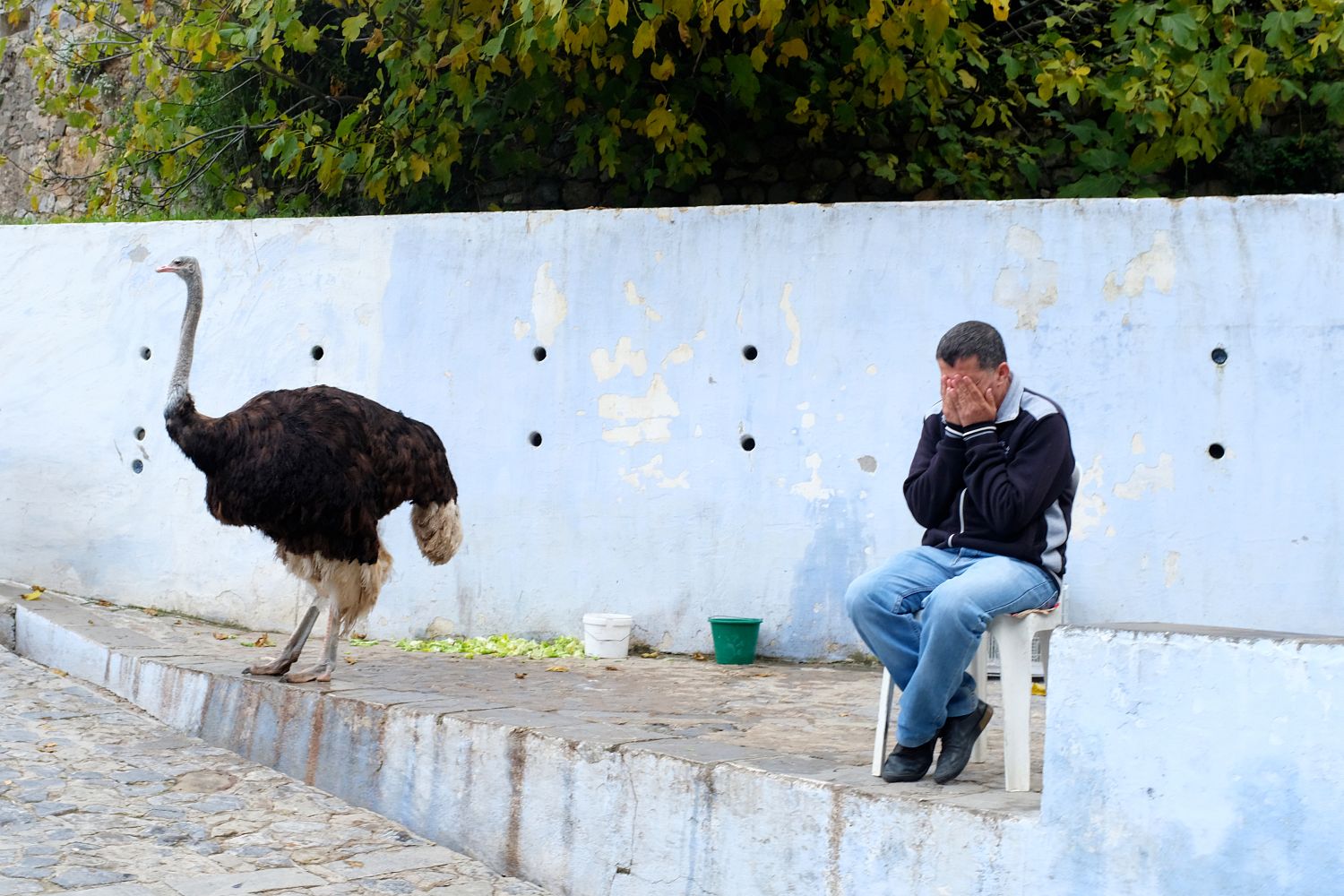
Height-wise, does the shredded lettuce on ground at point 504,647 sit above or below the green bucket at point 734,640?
below

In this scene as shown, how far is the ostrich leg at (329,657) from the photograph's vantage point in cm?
598

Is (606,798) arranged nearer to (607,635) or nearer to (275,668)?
(275,668)

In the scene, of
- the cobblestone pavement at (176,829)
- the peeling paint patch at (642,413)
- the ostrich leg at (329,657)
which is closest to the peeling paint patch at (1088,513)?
the peeling paint patch at (642,413)

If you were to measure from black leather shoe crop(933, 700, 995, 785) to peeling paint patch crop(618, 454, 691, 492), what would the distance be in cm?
317

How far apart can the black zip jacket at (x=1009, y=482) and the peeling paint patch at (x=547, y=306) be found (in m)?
3.56

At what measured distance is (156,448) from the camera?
8.02 meters

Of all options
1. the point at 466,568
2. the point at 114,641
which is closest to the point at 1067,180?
the point at 466,568

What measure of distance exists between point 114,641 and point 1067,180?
20.5ft

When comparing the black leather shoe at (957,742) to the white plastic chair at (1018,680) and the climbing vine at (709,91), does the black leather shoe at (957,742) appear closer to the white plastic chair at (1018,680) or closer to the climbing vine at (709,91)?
the white plastic chair at (1018,680)

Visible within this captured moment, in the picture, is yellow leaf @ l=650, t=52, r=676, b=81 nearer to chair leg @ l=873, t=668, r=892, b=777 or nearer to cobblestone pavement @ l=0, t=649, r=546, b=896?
cobblestone pavement @ l=0, t=649, r=546, b=896

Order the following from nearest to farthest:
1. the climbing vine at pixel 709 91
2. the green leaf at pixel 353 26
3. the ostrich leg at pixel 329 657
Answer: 1. the ostrich leg at pixel 329 657
2. the climbing vine at pixel 709 91
3. the green leaf at pixel 353 26

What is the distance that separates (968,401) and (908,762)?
100 cm

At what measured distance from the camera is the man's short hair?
12.7 ft

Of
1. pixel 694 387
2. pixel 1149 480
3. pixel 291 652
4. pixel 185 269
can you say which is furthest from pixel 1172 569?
pixel 185 269
